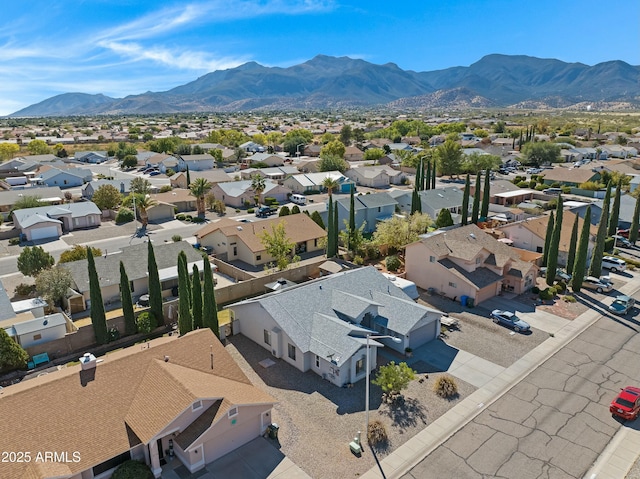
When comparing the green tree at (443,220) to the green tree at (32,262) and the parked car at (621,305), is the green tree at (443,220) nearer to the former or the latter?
the parked car at (621,305)

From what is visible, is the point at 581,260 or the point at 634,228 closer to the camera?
the point at 581,260

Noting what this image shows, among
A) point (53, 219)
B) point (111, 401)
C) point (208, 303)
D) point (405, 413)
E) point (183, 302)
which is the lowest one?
point (405, 413)

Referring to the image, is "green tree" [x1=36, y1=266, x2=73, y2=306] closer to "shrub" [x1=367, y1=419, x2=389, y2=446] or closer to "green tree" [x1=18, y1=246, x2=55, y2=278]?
"green tree" [x1=18, y1=246, x2=55, y2=278]

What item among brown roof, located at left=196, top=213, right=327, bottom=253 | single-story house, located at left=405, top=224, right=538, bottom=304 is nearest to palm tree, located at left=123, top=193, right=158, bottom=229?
brown roof, located at left=196, top=213, right=327, bottom=253

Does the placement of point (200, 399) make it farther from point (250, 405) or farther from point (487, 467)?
point (487, 467)

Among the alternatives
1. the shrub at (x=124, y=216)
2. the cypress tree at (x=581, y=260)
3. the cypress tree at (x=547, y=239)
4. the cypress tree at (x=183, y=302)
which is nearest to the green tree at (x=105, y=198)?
the shrub at (x=124, y=216)

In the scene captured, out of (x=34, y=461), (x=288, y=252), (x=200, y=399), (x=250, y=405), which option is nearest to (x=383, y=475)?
(x=250, y=405)

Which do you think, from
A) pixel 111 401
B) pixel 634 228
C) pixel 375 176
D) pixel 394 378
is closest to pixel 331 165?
pixel 375 176

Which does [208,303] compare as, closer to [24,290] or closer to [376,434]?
[376,434]
